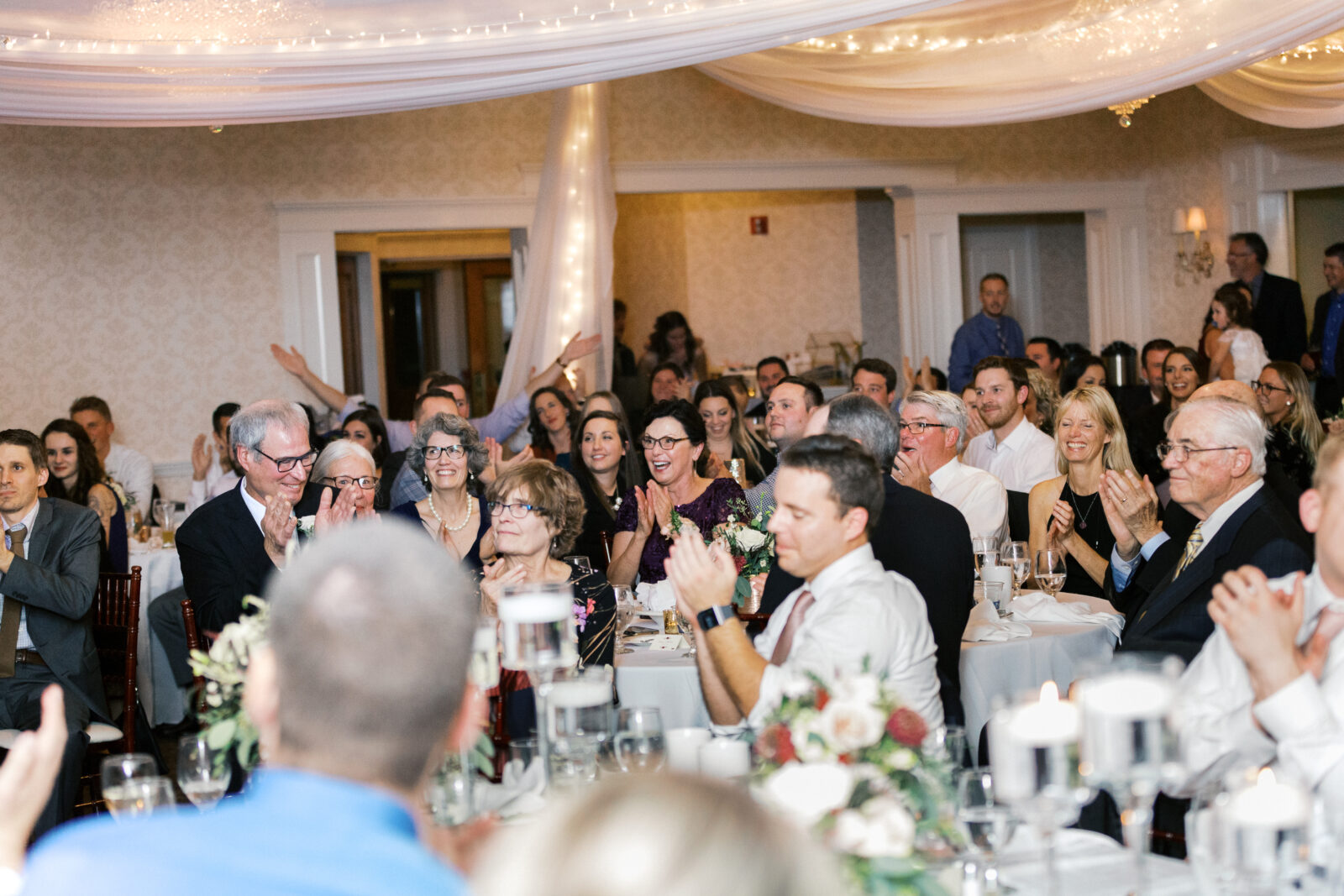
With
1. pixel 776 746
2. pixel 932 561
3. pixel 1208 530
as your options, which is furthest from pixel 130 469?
pixel 776 746

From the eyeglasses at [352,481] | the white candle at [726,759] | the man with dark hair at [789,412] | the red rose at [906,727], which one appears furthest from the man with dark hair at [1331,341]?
the red rose at [906,727]

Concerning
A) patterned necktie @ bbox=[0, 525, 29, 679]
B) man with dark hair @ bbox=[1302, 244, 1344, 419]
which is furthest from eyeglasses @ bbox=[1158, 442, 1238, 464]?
man with dark hair @ bbox=[1302, 244, 1344, 419]

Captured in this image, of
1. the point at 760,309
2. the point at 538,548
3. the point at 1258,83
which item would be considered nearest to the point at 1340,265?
the point at 1258,83

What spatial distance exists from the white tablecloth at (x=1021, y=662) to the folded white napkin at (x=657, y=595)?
94 centimetres

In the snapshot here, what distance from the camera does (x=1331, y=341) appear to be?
335 inches

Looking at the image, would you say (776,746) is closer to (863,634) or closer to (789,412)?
(863,634)

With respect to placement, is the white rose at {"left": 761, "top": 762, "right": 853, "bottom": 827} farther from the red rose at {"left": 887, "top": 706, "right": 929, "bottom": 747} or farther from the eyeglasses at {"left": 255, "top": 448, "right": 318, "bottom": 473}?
the eyeglasses at {"left": 255, "top": 448, "right": 318, "bottom": 473}

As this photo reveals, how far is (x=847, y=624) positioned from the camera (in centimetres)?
246

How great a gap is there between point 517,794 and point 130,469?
244 inches

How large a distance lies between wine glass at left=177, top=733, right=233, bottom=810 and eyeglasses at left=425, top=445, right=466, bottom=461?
235cm

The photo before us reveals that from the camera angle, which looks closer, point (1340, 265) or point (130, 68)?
point (130, 68)

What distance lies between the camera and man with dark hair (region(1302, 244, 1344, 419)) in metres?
8.21

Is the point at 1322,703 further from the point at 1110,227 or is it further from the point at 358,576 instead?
the point at 1110,227

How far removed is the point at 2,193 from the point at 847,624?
7.54 m
